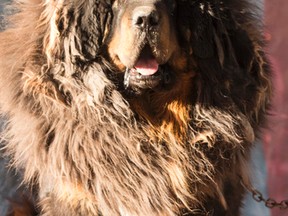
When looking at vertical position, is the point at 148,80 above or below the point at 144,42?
below

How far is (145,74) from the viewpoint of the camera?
227cm

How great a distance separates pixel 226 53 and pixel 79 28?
606 millimetres

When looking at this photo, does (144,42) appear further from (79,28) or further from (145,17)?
(79,28)

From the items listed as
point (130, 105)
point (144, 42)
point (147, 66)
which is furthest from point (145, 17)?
point (130, 105)

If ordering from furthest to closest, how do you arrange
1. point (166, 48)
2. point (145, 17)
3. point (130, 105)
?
1. point (130, 105)
2. point (166, 48)
3. point (145, 17)

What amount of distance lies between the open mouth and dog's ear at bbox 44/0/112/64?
168 millimetres

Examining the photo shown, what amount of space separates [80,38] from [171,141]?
55 cm

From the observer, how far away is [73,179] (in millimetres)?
2350

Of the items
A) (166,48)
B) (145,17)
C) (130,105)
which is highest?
(145,17)

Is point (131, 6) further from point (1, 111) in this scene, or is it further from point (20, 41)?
point (1, 111)

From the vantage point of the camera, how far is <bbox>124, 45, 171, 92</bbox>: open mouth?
2.26m

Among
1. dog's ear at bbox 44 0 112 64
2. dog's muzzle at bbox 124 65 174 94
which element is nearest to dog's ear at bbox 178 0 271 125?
dog's muzzle at bbox 124 65 174 94

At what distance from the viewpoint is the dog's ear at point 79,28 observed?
230 centimetres

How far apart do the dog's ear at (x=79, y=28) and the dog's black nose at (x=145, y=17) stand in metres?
0.20
